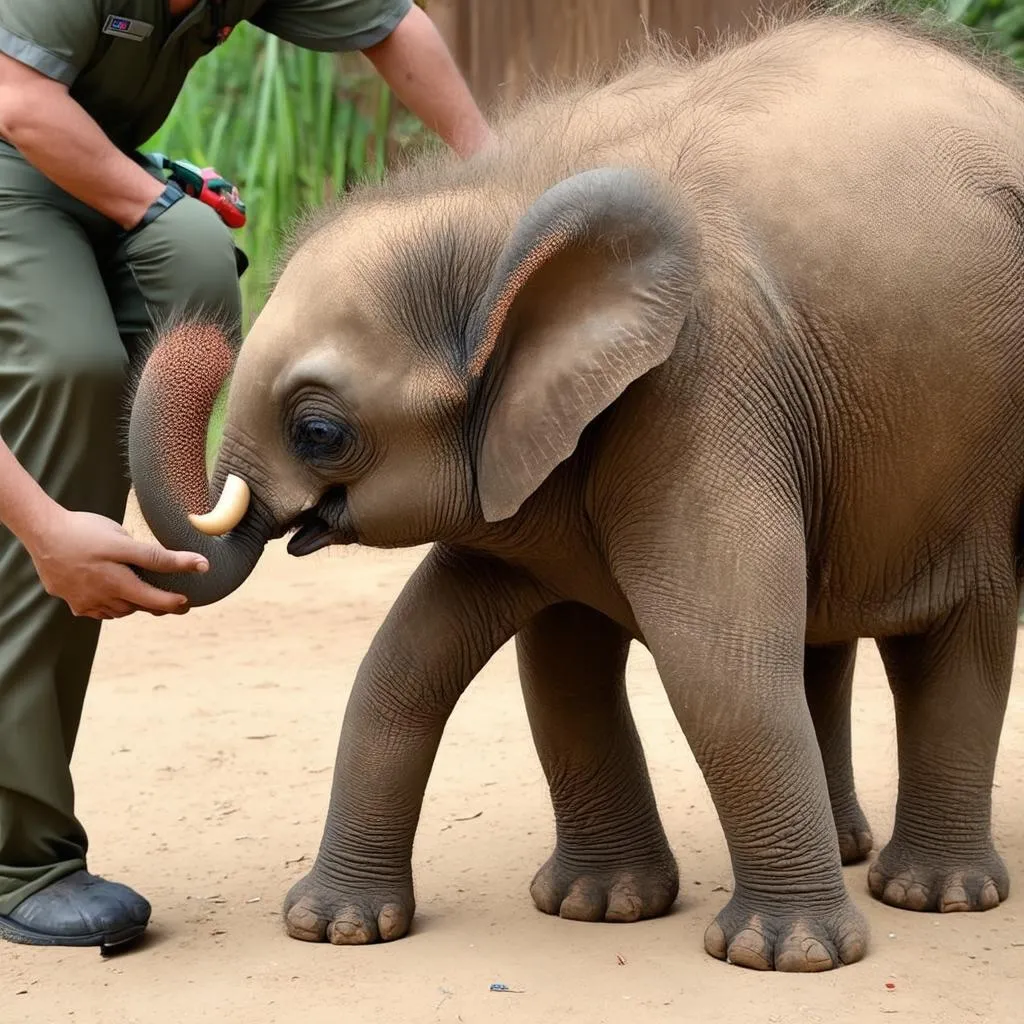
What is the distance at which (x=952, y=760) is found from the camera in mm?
4109

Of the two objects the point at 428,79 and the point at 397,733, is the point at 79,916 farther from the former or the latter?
the point at 428,79

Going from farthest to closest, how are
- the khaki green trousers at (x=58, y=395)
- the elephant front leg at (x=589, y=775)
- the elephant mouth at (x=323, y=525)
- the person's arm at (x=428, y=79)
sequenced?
the person's arm at (x=428, y=79) < the elephant front leg at (x=589, y=775) < the khaki green trousers at (x=58, y=395) < the elephant mouth at (x=323, y=525)

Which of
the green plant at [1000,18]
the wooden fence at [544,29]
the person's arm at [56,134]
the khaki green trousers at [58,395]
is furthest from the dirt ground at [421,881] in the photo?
the wooden fence at [544,29]

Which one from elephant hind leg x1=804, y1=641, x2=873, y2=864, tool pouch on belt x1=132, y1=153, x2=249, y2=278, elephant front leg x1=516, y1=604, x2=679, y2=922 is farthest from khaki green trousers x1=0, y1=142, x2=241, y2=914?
elephant hind leg x1=804, y1=641, x2=873, y2=864

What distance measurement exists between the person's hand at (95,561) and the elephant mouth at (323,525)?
28 cm

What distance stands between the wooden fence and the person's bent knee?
172 inches

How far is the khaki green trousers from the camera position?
13.0ft

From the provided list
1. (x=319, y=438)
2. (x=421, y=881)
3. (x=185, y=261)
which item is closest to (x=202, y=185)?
(x=185, y=261)

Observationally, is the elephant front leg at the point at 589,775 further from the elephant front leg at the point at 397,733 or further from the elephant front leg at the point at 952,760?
the elephant front leg at the point at 952,760

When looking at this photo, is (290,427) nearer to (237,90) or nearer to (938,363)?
(938,363)

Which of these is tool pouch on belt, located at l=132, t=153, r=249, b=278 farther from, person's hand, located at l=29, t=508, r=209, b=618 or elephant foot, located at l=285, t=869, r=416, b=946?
elephant foot, located at l=285, t=869, r=416, b=946

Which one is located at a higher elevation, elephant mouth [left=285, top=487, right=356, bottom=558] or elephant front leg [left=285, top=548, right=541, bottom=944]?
elephant mouth [left=285, top=487, right=356, bottom=558]

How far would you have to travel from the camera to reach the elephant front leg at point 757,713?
3.59 meters

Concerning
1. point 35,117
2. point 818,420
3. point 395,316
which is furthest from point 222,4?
point 818,420
